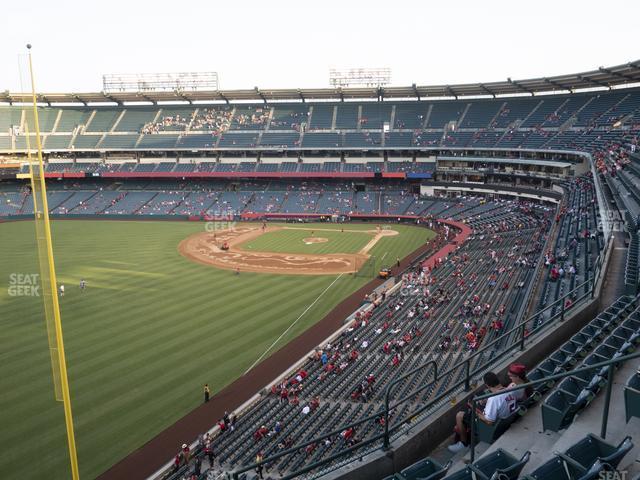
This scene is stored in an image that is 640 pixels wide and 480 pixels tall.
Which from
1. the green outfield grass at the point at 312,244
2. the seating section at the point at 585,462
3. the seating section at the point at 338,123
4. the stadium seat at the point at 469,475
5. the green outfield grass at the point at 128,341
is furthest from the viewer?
the seating section at the point at 338,123

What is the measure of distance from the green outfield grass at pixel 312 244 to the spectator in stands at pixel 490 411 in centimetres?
4094

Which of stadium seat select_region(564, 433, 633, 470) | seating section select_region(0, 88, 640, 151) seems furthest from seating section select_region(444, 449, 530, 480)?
seating section select_region(0, 88, 640, 151)

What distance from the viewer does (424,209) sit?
2704 inches

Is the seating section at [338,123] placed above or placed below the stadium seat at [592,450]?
above

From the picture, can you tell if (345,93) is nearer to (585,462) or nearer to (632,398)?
(632,398)

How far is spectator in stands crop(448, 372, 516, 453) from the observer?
7281 mm

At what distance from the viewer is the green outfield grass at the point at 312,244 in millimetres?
50031

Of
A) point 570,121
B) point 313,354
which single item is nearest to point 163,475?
point 313,354

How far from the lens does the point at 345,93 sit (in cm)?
8225

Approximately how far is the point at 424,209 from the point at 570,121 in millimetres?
23511

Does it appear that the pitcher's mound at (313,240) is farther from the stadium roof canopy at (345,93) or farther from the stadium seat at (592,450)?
the stadium seat at (592,450)

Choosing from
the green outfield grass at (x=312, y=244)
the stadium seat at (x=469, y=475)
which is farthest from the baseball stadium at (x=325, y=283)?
the green outfield grass at (x=312, y=244)

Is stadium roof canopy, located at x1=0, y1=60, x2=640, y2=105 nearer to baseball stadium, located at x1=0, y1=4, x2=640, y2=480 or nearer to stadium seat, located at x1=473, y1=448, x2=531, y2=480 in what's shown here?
baseball stadium, located at x1=0, y1=4, x2=640, y2=480

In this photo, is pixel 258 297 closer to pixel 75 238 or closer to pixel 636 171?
pixel 636 171
